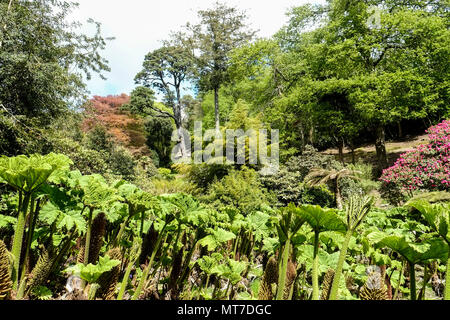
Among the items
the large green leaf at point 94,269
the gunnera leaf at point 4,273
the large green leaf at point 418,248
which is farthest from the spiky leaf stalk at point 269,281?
the gunnera leaf at point 4,273

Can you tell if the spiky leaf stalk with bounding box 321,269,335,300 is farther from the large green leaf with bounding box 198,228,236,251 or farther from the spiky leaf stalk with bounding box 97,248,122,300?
the spiky leaf stalk with bounding box 97,248,122,300

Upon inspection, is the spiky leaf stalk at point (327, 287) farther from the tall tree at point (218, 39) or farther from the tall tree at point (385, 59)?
the tall tree at point (218, 39)

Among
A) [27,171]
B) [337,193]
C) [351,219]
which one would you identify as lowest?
[337,193]

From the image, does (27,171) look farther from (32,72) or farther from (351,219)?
(32,72)

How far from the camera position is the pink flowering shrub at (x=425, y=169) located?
7.59 meters

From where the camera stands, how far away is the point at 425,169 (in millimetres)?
7855

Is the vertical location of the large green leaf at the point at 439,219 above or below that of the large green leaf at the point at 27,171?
below

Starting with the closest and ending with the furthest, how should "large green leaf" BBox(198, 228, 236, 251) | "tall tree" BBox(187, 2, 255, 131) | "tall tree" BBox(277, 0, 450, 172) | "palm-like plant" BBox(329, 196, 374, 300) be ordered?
1. "palm-like plant" BBox(329, 196, 374, 300)
2. "large green leaf" BBox(198, 228, 236, 251)
3. "tall tree" BBox(277, 0, 450, 172)
4. "tall tree" BBox(187, 2, 255, 131)

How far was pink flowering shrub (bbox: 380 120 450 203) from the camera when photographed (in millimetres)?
7589

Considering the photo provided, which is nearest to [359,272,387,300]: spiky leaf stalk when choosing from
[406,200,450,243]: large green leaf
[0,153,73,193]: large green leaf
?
[406,200,450,243]: large green leaf

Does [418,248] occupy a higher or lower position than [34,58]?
lower

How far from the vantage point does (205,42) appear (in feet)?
69.8

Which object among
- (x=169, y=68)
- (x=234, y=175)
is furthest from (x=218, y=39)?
(x=234, y=175)

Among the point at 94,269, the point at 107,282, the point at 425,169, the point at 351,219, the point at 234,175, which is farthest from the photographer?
the point at 234,175
